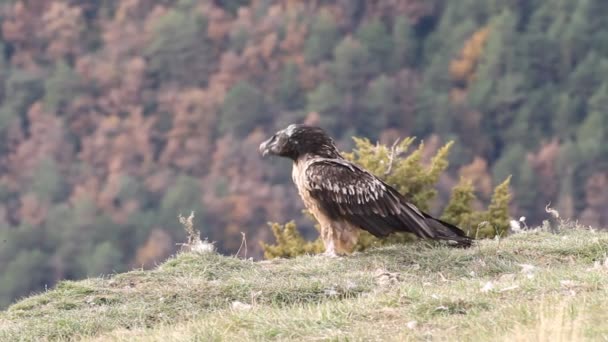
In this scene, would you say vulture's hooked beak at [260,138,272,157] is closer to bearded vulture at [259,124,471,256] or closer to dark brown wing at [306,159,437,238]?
bearded vulture at [259,124,471,256]

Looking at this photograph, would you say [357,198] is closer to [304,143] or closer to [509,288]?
[304,143]

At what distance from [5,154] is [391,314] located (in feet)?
271

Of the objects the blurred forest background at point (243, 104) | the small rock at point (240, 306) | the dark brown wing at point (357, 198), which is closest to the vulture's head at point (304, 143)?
the dark brown wing at point (357, 198)

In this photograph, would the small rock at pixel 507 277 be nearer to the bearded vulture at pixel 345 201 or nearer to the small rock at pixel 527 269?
the small rock at pixel 527 269

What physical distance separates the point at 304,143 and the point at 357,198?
84 centimetres

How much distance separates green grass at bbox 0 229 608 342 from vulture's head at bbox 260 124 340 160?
1.27 meters

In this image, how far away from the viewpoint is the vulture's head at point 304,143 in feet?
43.3

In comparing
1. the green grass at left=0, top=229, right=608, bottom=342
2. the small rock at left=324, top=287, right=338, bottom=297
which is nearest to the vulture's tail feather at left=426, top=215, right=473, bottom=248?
the green grass at left=0, top=229, right=608, bottom=342

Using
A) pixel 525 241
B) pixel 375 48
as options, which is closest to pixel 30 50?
pixel 375 48

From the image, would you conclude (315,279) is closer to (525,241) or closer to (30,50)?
(525,241)

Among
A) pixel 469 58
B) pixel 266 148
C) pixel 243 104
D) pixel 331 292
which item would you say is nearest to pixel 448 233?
pixel 266 148

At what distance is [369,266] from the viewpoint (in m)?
11.6

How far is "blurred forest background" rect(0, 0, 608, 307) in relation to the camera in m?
76.7

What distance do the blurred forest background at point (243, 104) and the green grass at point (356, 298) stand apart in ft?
190
